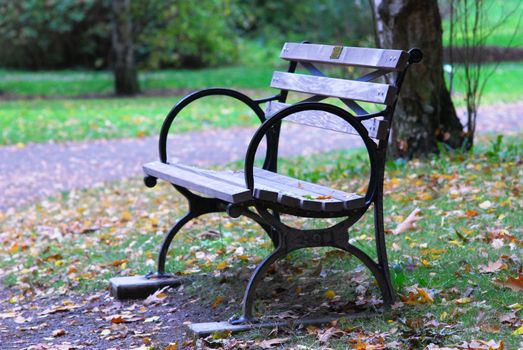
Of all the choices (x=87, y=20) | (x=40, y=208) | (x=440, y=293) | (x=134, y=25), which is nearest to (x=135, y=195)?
(x=40, y=208)

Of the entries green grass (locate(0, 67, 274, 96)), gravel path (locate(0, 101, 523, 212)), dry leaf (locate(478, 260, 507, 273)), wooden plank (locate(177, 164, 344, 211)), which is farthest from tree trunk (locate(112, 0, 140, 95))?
dry leaf (locate(478, 260, 507, 273))

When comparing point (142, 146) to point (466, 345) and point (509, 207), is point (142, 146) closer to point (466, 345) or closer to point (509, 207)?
point (509, 207)

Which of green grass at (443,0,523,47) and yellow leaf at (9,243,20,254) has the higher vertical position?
green grass at (443,0,523,47)

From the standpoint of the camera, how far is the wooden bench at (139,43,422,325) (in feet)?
12.3

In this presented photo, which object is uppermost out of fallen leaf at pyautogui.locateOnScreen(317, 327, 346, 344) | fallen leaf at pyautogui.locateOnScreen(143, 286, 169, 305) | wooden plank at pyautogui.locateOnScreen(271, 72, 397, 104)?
wooden plank at pyautogui.locateOnScreen(271, 72, 397, 104)

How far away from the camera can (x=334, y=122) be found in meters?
4.23

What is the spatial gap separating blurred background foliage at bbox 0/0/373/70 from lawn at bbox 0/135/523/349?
12252 mm

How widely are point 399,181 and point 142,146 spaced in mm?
5831

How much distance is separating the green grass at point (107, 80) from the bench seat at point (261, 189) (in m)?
14.9

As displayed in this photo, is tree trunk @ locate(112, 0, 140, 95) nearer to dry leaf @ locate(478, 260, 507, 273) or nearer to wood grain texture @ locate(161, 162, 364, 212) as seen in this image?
wood grain texture @ locate(161, 162, 364, 212)

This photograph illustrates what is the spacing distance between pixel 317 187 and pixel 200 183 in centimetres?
58

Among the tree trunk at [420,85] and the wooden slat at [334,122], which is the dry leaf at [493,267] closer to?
the wooden slat at [334,122]

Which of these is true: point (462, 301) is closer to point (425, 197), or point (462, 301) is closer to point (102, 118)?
point (425, 197)

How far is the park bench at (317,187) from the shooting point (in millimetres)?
3756
